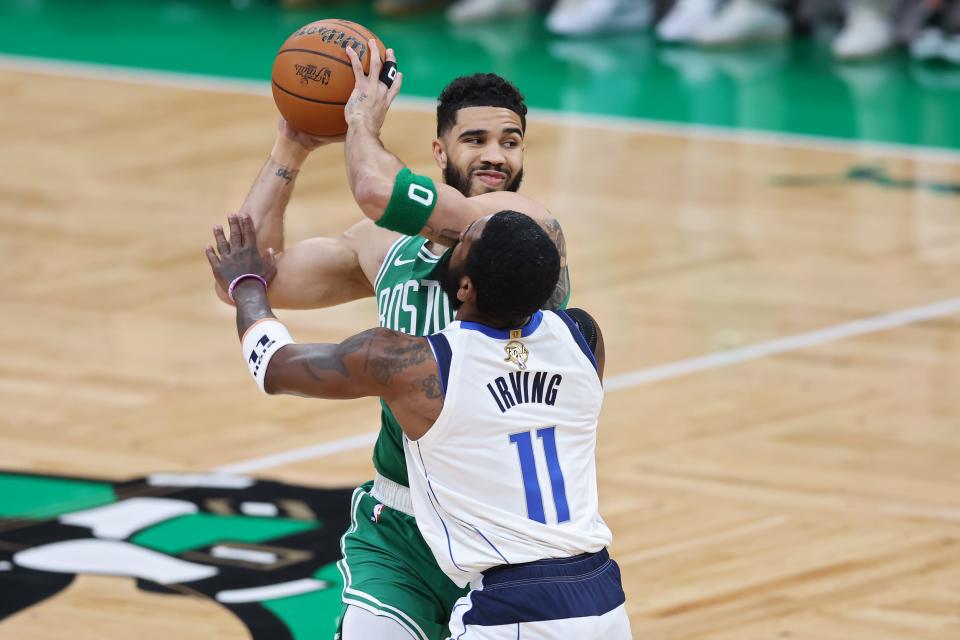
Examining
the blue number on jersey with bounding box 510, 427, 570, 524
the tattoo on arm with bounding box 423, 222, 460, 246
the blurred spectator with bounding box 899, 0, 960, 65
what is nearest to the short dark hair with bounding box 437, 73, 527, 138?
the tattoo on arm with bounding box 423, 222, 460, 246

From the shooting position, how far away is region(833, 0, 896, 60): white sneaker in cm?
1466

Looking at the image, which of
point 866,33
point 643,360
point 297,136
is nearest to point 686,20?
point 866,33

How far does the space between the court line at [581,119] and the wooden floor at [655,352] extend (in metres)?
0.13

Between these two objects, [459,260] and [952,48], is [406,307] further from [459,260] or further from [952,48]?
[952,48]

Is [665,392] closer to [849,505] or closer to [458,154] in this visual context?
[849,505]

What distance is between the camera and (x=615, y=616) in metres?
3.88

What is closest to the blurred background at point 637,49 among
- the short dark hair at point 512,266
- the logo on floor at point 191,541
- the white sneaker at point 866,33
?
the white sneaker at point 866,33

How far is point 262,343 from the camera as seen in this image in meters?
4.02

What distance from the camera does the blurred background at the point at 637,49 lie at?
13.2m

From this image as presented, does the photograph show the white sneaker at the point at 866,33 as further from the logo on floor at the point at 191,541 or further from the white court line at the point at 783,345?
the logo on floor at the point at 191,541

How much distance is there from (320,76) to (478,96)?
1.34ft

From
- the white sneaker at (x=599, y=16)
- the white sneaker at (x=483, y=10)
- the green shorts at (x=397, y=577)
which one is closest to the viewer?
the green shorts at (x=397, y=577)

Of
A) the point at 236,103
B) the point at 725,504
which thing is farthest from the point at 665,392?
the point at 236,103

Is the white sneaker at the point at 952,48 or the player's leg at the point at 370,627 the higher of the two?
the white sneaker at the point at 952,48
